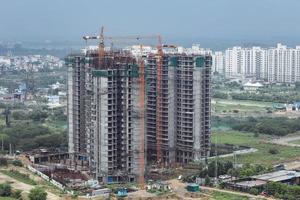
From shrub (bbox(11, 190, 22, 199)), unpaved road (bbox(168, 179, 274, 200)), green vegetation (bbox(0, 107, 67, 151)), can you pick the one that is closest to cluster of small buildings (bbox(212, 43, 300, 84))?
green vegetation (bbox(0, 107, 67, 151))

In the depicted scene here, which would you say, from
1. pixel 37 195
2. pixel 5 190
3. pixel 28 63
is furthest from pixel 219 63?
pixel 37 195

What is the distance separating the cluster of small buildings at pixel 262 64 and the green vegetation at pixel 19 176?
3939 cm

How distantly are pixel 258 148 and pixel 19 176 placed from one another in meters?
10.4

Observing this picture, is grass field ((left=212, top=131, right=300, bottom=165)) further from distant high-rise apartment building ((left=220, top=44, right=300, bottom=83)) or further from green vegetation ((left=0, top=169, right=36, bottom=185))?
distant high-rise apartment building ((left=220, top=44, right=300, bottom=83))

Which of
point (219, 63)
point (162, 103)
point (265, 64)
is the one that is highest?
point (219, 63)

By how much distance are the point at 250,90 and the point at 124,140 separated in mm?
32166

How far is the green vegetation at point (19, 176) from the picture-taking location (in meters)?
25.2

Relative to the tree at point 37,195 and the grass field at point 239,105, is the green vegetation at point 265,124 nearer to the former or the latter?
the grass field at point 239,105

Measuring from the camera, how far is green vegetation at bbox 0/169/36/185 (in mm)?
25250

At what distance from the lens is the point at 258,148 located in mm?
31531

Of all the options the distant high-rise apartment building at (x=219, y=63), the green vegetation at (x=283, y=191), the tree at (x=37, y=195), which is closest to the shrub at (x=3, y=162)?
the tree at (x=37, y=195)

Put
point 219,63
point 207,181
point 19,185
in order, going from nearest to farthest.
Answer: point 19,185 → point 207,181 → point 219,63

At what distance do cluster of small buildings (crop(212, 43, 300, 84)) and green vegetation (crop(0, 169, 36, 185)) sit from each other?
39385mm

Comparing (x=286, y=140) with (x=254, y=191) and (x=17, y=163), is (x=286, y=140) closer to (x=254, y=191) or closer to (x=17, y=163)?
(x=254, y=191)
